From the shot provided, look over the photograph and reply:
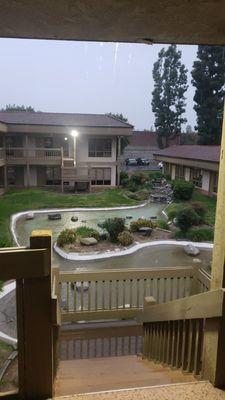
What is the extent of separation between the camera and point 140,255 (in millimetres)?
8820

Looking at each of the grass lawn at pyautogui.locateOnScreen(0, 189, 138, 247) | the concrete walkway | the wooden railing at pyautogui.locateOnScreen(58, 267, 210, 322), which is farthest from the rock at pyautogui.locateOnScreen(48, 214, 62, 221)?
the concrete walkway

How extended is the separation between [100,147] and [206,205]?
361 inches

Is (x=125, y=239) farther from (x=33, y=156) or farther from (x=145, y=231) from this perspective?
(x=33, y=156)

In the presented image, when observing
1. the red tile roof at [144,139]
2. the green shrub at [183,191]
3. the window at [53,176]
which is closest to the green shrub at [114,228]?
the green shrub at [183,191]

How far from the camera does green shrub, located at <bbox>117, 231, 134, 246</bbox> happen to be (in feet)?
31.9

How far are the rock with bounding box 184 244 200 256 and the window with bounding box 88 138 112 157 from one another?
1292cm

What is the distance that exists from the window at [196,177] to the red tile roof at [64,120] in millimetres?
5050

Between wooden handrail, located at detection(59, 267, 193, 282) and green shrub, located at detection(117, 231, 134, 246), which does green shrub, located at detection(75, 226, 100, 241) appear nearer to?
green shrub, located at detection(117, 231, 134, 246)

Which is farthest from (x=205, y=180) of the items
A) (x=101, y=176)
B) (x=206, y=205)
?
(x=101, y=176)

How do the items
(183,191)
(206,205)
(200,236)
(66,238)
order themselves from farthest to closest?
(183,191) < (206,205) < (200,236) < (66,238)

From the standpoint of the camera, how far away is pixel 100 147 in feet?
69.5

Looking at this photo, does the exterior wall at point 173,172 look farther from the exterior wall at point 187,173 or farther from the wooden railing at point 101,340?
the wooden railing at point 101,340

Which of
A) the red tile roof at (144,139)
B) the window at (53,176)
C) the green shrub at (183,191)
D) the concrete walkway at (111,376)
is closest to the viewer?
the concrete walkway at (111,376)

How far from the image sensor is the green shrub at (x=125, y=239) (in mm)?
9711
